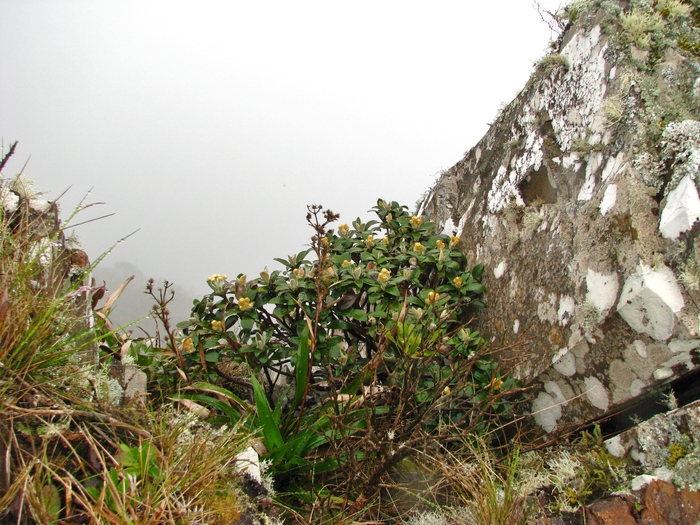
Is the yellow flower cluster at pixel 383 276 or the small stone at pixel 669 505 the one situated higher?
the yellow flower cluster at pixel 383 276

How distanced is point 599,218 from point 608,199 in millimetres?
99

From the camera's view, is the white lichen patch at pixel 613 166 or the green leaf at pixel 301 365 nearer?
the white lichen patch at pixel 613 166

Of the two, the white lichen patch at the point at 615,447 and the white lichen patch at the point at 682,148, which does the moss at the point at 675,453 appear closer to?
the white lichen patch at the point at 615,447

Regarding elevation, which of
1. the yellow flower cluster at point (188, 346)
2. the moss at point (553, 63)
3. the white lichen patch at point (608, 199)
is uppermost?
the moss at point (553, 63)

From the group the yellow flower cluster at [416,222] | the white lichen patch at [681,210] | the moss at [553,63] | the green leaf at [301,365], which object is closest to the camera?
the white lichen patch at [681,210]

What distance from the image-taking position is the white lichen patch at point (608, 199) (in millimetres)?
2801

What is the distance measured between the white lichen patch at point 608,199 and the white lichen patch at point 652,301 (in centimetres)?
38

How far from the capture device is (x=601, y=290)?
→ 8.90 feet

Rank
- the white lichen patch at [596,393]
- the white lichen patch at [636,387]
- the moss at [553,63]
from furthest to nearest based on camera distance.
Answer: the moss at [553,63], the white lichen patch at [596,393], the white lichen patch at [636,387]

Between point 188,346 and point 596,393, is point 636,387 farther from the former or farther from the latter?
point 188,346

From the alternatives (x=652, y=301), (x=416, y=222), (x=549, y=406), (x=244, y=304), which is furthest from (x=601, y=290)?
(x=244, y=304)

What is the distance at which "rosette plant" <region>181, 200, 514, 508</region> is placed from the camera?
267 cm

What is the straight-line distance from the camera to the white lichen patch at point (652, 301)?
8.09ft

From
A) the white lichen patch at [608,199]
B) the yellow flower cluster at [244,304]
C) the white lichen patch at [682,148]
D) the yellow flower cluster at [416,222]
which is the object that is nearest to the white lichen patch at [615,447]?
the white lichen patch at [608,199]
